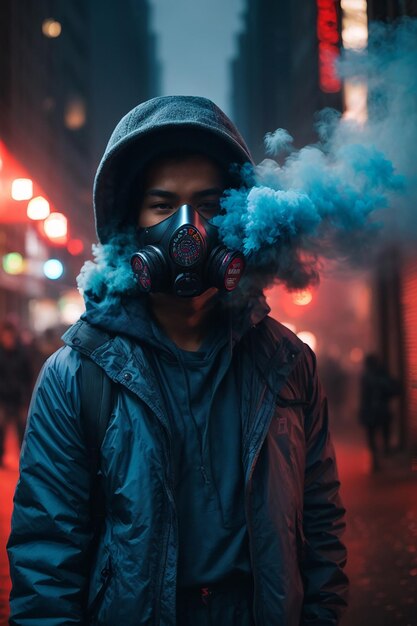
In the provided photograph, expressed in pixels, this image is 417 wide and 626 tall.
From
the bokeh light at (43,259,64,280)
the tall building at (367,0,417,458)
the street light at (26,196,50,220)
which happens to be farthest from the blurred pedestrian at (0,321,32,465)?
the bokeh light at (43,259,64,280)

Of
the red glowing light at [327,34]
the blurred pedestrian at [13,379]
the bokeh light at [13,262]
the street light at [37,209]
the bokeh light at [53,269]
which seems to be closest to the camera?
the blurred pedestrian at [13,379]

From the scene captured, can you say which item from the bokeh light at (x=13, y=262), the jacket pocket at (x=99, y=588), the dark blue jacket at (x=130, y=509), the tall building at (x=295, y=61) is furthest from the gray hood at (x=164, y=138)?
the bokeh light at (x=13, y=262)

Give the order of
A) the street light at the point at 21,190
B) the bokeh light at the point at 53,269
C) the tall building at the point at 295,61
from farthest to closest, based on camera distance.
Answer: the tall building at the point at 295,61 < the bokeh light at the point at 53,269 < the street light at the point at 21,190

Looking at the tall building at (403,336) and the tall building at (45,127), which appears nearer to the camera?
the tall building at (403,336)

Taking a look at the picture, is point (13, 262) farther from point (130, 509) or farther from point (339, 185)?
point (130, 509)

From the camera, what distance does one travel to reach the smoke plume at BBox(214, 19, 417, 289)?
7.53ft

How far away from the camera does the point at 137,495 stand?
2031 millimetres

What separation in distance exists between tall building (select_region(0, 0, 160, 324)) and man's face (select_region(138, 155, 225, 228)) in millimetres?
15149

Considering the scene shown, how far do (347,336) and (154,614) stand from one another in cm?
3523

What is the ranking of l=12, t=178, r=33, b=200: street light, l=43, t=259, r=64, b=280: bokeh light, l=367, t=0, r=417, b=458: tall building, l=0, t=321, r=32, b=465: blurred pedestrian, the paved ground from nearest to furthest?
the paved ground < l=0, t=321, r=32, b=465: blurred pedestrian < l=367, t=0, r=417, b=458: tall building < l=12, t=178, r=33, b=200: street light < l=43, t=259, r=64, b=280: bokeh light

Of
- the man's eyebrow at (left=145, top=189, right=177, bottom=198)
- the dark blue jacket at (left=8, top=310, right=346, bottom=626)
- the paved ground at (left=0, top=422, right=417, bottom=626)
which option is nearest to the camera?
the dark blue jacket at (left=8, top=310, right=346, bottom=626)

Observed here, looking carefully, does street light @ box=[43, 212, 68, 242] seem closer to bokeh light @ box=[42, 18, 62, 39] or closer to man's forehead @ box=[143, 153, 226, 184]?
man's forehead @ box=[143, 153, 226, 184]

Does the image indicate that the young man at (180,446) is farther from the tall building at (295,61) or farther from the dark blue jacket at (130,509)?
the tall building at (295,61)

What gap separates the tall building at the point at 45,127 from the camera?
30.3 meters
